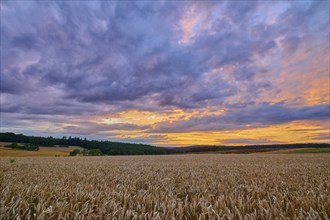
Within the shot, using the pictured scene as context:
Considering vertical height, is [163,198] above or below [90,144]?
above

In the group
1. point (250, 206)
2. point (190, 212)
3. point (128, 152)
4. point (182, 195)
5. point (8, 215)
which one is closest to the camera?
point (8, 215)

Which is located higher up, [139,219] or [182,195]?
[139,219]

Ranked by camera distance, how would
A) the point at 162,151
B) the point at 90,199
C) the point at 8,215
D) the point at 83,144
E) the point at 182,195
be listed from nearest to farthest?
1. the point at 8,215
2. the point at 90,199
3. the point at 182,195
4. the point at 162,151
5. the point at 83,144

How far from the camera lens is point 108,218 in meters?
3.06

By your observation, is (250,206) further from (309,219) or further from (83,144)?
(83,144)

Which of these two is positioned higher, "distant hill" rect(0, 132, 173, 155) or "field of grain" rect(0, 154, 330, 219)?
"field of grain" rect(0, 154, 330, 219)

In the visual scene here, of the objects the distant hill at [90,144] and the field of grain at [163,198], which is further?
the distant hill at [90,144]

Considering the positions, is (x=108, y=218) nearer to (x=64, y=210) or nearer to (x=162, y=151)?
(x=64, y=210)

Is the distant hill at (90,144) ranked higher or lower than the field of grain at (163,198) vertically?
→ lower

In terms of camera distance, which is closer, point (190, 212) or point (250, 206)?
point (190, 212)

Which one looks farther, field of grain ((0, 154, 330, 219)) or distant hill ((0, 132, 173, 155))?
distant hill ((0, 132, 173, 155))

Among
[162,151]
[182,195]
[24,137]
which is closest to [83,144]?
[24,137]

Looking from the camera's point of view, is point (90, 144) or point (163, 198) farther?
point (90, 144)

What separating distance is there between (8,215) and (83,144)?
150 metres
